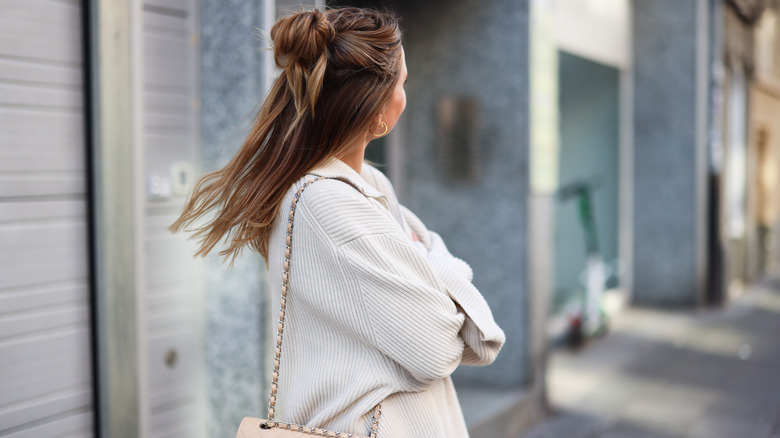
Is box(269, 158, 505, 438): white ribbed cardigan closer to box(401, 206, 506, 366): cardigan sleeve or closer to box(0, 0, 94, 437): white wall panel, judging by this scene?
box(401, 206, 506, 366): cardigan sleeve

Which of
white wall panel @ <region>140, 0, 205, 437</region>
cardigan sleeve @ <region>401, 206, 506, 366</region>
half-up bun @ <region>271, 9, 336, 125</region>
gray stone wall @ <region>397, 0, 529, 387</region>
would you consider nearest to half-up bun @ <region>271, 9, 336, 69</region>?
half-up bun @ <region>271, 9, 336, 125</region>

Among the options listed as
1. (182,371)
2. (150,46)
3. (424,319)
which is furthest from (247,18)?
(424,319)

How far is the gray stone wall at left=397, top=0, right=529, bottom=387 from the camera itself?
15.8 ft

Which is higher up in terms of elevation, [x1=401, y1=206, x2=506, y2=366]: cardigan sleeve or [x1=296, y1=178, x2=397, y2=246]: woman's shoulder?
[x1=296, y1=178, x2=397, y2=246]: woman's shoulder

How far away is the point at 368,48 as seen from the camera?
1562mm

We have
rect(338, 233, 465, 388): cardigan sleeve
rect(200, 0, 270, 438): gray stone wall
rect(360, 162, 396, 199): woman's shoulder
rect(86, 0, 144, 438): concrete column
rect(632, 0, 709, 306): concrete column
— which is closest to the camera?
rect(338, 233, 465, 388): cardigan sleeve

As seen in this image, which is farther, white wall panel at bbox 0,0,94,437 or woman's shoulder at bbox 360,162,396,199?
white wall panel at bbox 0,0,94,437

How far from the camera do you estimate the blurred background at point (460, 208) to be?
257 cm

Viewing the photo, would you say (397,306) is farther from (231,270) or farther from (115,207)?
(231,270)

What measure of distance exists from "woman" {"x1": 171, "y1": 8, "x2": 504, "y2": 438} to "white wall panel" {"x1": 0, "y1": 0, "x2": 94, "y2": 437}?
43.8 inches

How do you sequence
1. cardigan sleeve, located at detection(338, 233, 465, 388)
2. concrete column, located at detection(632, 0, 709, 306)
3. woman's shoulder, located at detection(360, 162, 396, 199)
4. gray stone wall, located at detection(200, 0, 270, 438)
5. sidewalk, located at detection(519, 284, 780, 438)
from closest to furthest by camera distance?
cardigan sleeve, located at detection(338, 233, 465, 388), woman's shoulder, located at detection(360, 162, 396, 199), gray stone wall, located at detection(200, 0, 270, 438), sidewalk, located at detection(519, 284, 780, 438), concrete column, located at detection(632, 0, 709, 306)

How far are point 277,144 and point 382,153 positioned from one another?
368 centimetres

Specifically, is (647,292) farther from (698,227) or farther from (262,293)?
(262,293)

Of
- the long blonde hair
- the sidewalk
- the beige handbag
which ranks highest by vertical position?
the long blonde hair
